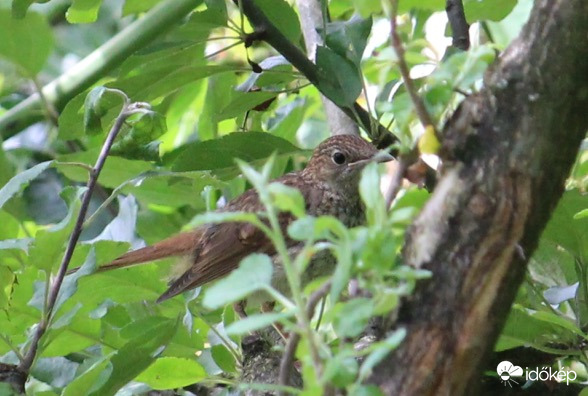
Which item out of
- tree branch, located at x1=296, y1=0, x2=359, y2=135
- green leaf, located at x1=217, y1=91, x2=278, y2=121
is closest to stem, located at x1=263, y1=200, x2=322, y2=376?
green leaf, located at x1=217, y1=91, x2=278, y2=121

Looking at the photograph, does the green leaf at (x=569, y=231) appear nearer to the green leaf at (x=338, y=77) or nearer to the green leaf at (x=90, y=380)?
the green leaf at (x=338, y=77)

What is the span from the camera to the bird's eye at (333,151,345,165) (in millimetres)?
2717

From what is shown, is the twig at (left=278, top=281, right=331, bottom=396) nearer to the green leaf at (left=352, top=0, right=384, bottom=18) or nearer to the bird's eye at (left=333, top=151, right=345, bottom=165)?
the green leaf at (left=352, top=0, right=384, bottom=18)

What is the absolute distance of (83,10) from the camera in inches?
80.2

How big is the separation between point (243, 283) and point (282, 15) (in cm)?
133

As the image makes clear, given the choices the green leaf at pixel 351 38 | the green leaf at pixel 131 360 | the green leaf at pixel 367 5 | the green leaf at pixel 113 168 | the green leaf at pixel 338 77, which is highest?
the green leaf at pixel 367 5

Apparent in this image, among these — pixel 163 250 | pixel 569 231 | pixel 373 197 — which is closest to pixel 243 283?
pixel 373 197

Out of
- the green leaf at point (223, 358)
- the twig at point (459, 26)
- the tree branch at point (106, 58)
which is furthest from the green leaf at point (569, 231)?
the tree branch at point (106, 58)

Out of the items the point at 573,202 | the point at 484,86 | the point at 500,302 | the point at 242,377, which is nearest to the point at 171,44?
the point at 242,377

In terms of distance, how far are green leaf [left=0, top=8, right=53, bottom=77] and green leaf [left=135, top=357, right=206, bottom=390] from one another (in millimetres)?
944

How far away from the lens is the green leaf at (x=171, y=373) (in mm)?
1725

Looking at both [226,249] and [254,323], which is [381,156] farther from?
[226,249]

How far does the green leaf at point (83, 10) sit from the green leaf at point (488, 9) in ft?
2.61

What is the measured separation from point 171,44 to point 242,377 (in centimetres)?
76
